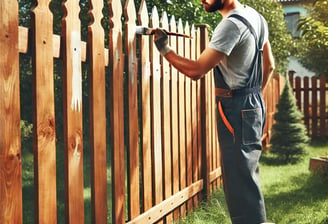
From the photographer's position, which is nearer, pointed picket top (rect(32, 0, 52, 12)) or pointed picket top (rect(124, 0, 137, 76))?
pointed picket top (rect(32, 0, 52, 12))

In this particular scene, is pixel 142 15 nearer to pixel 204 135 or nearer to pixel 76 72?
pixel 76 72

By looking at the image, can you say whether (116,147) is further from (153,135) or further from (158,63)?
(158,63)

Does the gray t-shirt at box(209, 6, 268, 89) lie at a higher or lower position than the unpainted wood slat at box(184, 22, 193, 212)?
higher

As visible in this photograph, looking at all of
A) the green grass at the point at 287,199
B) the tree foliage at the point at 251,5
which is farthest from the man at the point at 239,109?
the tree foliage at the point at 251,5

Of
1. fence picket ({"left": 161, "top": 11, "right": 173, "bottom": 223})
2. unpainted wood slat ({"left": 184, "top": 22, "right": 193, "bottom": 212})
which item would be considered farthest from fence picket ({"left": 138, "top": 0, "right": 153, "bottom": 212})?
unpainted wood slat ({"left": 184, "top": 22, "right": 193, "bottom": 212})

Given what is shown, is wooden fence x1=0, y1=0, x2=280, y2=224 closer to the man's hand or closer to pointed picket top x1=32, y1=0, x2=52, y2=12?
pointed picket top x1=32, y1=0, x2=52, y2=12

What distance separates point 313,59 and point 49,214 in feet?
80.9

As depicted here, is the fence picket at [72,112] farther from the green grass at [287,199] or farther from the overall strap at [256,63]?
the green grass at [287,199]

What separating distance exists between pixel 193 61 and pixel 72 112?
829 millimetres

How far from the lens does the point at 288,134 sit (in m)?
9.42

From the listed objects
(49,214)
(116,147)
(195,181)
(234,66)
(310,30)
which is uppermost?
(310,30)

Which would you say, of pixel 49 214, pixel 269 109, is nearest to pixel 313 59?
pixel 269 109

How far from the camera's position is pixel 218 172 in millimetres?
6316

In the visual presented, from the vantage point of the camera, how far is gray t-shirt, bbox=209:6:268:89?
3.08 meters
